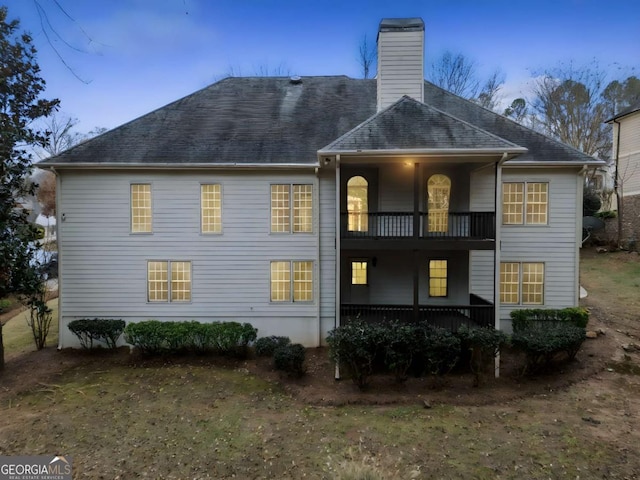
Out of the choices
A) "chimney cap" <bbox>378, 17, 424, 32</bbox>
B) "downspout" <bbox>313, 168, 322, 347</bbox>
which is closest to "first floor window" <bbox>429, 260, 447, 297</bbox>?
"downspout" <bbox>313, 168, 322, 347</bbox>

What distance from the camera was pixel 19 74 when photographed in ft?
28.9

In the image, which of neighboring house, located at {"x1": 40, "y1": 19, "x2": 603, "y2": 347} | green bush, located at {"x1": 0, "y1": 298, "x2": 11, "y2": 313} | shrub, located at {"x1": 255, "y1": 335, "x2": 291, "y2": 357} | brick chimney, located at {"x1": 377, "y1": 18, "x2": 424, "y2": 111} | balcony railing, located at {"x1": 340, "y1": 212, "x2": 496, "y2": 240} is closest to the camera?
balcony railing, located at {"x1": 340, "y1": 212, "x2": 496, "y2": 240}

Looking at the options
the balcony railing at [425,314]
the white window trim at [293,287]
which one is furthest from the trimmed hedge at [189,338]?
the balcony railing at [425,314]

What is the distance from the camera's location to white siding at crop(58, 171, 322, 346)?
1092 cm

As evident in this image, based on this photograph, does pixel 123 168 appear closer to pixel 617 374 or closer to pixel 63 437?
pixel 63 437

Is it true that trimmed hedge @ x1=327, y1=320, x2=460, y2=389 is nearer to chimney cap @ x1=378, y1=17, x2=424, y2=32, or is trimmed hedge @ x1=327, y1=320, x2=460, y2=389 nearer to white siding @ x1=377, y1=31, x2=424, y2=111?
white siding @ x1=377, y1=31, x2=424, y2=111

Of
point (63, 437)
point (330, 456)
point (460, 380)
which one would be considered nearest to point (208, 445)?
point (330, 456)

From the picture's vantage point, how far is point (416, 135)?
30.1 feet

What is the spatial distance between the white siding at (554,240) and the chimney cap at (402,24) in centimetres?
613

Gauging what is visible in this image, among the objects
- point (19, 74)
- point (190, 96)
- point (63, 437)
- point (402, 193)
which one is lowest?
point (63, 437)

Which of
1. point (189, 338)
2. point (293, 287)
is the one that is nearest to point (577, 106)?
point (293, 287)

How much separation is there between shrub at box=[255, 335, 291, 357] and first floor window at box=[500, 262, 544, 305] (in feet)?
25.9

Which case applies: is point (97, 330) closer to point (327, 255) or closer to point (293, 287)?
point (293, 287)

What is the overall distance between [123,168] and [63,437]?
7957 millimetres
